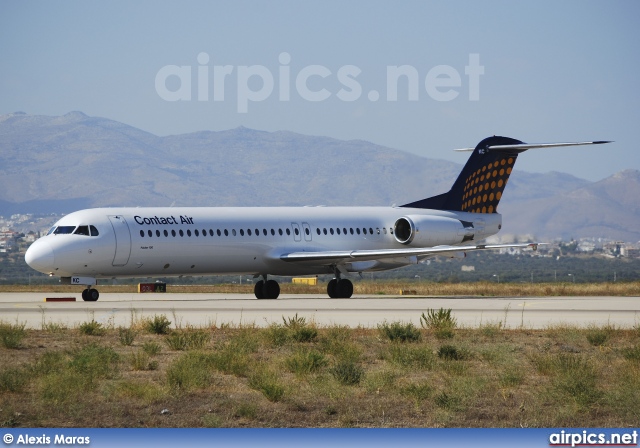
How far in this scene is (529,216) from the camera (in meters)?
160

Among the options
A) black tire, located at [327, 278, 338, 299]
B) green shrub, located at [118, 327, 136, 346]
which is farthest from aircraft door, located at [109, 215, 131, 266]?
green shrub, located at [118, 327, 136, 346]

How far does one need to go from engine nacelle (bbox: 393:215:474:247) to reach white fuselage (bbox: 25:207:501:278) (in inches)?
1.6

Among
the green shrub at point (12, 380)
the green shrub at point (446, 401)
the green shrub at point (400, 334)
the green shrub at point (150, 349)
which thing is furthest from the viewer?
the green shrub at point (400, 334)

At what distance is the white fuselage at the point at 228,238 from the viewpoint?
124ft

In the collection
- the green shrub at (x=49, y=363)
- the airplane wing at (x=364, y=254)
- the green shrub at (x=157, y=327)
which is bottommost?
the green shrub at (x=49, y=363)

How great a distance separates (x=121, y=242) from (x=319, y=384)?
2216 cm

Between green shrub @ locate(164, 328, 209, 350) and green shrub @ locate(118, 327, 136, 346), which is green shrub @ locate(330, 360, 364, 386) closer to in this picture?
green shrub @ locate(164, 328, 209, 350)

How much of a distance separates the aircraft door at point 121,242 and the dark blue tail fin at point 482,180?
1465 centimetres

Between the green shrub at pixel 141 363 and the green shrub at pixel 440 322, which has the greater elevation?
the green shrub at pixel 440 322

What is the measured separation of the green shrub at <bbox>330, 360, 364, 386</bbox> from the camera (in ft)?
57.2

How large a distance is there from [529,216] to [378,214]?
11599 centimetres

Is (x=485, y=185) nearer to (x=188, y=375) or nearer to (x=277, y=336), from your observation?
(x=277, y=336)

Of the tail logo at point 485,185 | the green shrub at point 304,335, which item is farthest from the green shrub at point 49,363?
the tail logo at point 485,185

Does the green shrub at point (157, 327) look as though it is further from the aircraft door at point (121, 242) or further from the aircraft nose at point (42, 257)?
the aircraft door at point (121, 242)
